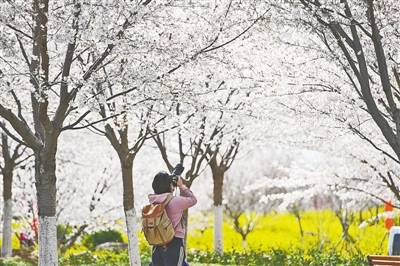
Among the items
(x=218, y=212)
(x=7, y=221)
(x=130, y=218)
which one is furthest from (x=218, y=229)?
(x=130, y=218)

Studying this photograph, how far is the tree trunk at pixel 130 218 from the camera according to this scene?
1105 centimetres

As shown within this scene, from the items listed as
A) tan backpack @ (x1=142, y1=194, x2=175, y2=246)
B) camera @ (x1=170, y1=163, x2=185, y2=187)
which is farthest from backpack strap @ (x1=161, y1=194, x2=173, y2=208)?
camera @ (x1=170, y1=163, x2=185, y2=187)

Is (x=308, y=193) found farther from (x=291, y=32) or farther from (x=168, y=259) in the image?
(x=168, y=259)

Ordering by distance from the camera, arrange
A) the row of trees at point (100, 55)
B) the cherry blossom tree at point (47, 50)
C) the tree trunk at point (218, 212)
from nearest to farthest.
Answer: the cherry blossom tree at point (47, 50), the row of trees at point (100, 55), the tree trunk at point (218, 212)

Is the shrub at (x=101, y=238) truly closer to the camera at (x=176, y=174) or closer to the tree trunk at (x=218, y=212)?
the tree trunk at (x=218, y=212)

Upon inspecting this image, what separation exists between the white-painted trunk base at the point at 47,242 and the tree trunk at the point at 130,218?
2500 mm

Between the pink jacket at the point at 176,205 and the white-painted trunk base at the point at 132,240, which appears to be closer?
the pink jacket at the point at 176,205

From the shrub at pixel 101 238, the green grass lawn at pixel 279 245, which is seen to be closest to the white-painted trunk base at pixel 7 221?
the green grass lawn at pixel 279 245

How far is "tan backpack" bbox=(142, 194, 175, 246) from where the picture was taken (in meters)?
7.33

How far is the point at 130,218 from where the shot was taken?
1127cm

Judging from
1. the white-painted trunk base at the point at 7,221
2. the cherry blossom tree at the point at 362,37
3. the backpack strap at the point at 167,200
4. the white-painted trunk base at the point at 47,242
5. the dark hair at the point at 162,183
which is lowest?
the white-painted trunk base at the point at 47,242

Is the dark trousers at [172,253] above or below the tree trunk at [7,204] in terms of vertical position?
below

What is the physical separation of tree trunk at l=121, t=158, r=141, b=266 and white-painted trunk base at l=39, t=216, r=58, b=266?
8.20 ft

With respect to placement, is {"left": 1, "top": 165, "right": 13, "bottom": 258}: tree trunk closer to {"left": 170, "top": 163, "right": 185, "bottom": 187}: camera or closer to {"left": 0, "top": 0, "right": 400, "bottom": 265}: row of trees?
{"left": 0, "top": 0, "right": 400, "bottom": 265}: row of trees
